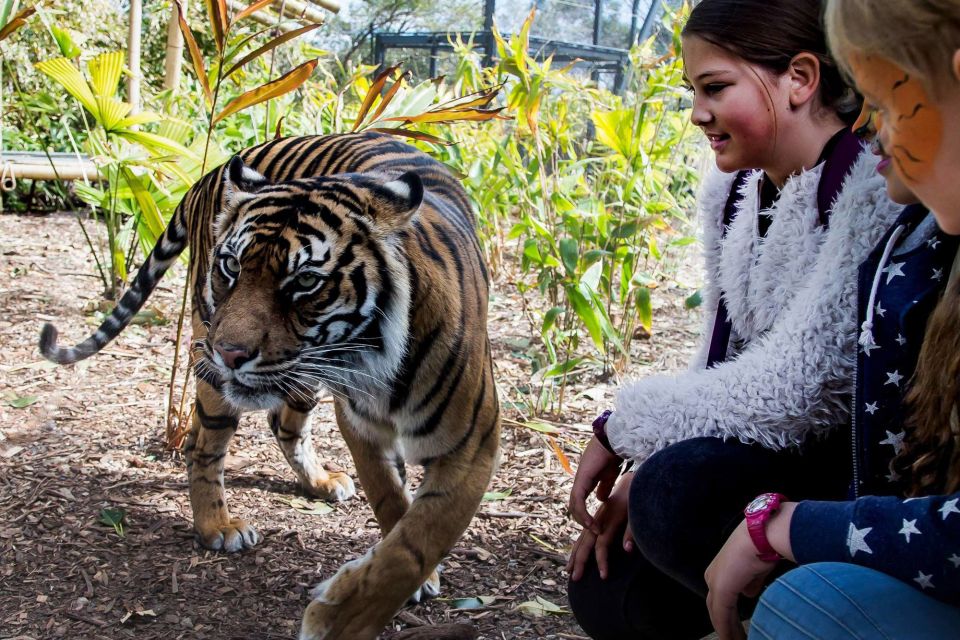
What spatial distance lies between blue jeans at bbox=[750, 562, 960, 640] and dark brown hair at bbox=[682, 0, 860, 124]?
0.84m

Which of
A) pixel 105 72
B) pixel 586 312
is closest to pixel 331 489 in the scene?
pixel 586 312

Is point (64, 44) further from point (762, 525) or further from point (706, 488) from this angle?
point (762, 525)

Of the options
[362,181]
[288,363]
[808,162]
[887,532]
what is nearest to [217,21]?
[362,181]

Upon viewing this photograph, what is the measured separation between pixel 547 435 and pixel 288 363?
1411 mm

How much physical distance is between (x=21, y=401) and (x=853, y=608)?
9.86ft

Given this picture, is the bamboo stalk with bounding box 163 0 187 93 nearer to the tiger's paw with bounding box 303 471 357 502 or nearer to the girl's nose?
the tiger's paw with bounding box 303 471 357 502

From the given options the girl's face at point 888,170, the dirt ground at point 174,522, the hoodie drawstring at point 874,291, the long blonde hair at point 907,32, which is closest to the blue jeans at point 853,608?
the hoodie drawstring at point 874,291

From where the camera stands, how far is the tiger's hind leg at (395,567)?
2.05 metres

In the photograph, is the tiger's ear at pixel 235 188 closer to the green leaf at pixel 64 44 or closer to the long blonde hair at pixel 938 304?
the green leaf at pixel 64 44

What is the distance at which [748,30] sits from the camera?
5.32 ft

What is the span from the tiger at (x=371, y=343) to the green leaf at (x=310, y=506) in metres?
0.54

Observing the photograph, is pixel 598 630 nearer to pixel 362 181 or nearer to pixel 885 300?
pixel 885 300

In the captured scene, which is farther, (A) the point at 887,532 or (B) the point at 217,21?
(B) the point at 217,21

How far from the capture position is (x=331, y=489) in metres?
2.97
